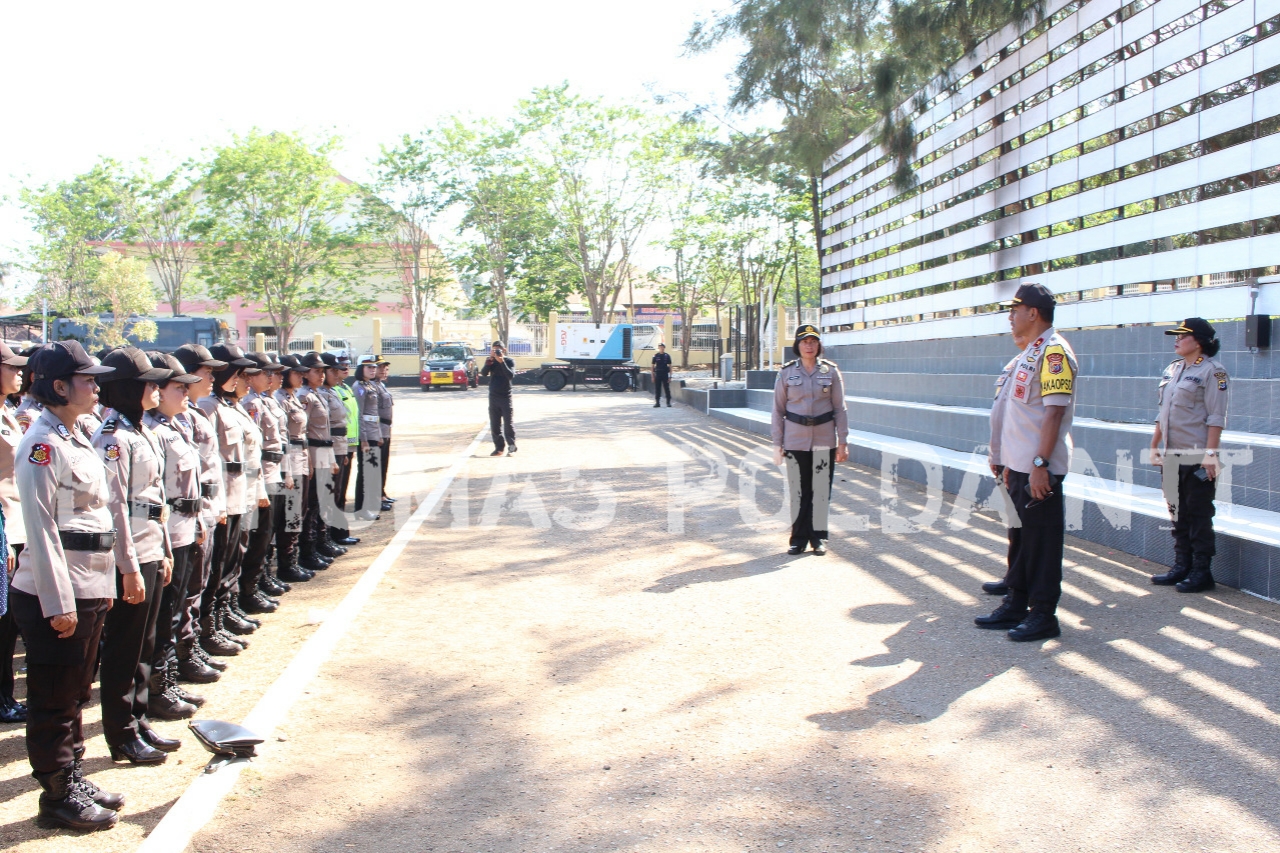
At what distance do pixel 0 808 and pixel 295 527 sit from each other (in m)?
3.89

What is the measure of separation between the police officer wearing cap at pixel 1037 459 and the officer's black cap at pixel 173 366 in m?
4.38

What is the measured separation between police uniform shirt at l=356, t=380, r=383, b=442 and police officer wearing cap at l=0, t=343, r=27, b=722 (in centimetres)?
538

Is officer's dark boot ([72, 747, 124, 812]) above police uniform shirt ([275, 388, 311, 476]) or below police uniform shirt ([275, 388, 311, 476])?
below

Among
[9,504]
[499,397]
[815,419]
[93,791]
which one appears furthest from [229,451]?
[499,397]

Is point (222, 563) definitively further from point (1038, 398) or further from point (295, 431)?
point (1038, 398)

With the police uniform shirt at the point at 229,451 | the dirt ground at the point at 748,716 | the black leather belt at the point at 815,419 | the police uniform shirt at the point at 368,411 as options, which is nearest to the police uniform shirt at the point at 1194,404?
the dirt ground at the point at 748,716

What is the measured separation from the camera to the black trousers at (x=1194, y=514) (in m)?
6.83

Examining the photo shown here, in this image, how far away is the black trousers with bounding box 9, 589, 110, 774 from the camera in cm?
366

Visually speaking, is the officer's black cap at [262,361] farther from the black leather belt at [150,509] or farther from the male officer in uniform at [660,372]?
the male officer in uniform at [660,372]

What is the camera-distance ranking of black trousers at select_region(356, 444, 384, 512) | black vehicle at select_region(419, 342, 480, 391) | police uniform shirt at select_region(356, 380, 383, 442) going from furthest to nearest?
black vehicle at select_region(419, 342, 480, 391)
black trousers at select_region(356, 444, 384, 512)
police uniform shirt at select_region(356, 380, 383, 442)

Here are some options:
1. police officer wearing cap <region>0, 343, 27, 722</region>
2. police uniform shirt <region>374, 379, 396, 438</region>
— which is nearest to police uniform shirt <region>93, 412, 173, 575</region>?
police officer wearing cap <region>0, 343, 27, 722</region>

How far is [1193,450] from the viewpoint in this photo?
6.98 meters

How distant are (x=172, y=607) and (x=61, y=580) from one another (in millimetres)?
1051

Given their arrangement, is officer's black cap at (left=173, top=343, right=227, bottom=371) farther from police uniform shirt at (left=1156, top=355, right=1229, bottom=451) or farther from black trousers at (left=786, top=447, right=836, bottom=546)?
police uniform shirt at (left=1156, top=355, right=1229, bottom=451)
